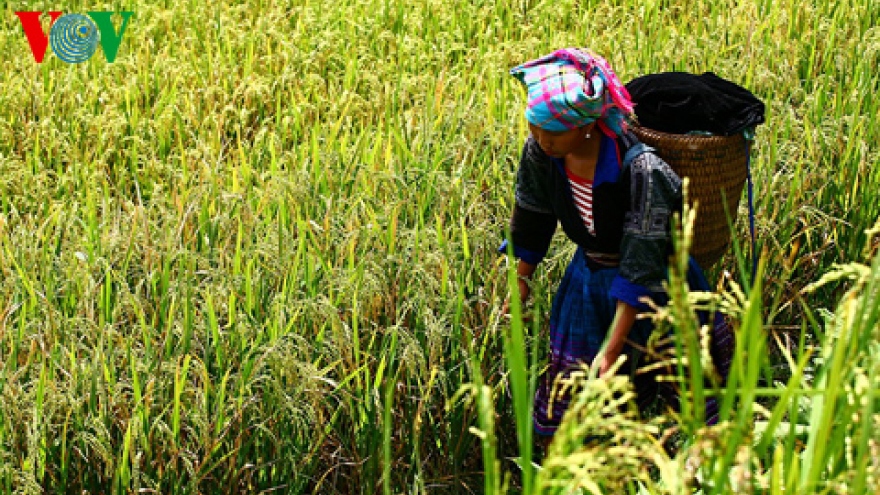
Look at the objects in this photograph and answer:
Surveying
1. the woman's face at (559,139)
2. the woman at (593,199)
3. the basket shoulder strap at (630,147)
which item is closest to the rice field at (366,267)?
the woman at (593,199)

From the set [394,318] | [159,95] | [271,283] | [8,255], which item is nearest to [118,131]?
[159,95]

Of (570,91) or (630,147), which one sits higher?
(570,91)

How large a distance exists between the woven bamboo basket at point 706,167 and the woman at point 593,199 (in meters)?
0.06

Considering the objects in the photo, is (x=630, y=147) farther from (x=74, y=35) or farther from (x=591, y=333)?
(x=74, y=35)

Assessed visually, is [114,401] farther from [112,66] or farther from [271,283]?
[112,66]

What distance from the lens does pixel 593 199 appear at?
231cm

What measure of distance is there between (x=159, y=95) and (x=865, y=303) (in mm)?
3027

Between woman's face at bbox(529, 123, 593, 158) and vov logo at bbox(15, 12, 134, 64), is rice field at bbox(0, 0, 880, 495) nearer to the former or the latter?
vov logo at bbox(15, 12, 134, 64)

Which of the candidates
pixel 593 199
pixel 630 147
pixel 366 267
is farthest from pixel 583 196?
pixel 366 267

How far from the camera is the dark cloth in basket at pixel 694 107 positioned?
2.34 m

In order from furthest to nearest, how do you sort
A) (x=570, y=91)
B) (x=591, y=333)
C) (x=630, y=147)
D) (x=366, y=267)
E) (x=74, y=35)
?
(x=74, y=35)
(x=366, y=267)
(x=591, y=333)
(x=630, y=147)
(x=570, y=91)

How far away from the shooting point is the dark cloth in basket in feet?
7.67

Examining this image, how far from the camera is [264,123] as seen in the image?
12.4 ft

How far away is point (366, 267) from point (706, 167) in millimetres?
896
